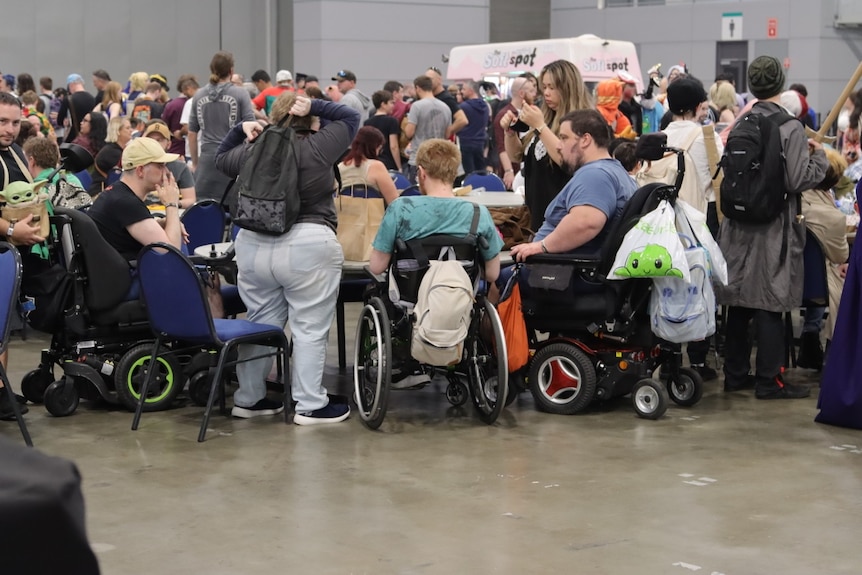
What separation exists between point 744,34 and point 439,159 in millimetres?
18118

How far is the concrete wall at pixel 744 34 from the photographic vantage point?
2148 cm

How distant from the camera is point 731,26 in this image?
22.3 metres

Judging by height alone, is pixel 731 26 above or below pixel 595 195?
above

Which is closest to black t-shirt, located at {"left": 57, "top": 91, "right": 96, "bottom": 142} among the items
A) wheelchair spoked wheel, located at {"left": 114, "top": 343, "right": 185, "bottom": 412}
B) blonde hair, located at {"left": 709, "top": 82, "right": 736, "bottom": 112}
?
blonde hair, located at {"left": 709, "top": 82, "right": 736, "bottom": 112}

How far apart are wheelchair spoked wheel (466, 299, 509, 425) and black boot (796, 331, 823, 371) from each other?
83.7 inches

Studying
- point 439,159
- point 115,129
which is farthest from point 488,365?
point 115,129

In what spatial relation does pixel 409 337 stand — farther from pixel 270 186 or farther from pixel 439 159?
pixel 270 186

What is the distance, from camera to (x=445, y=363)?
5.31 m

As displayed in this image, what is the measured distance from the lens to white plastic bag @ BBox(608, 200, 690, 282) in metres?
5.43

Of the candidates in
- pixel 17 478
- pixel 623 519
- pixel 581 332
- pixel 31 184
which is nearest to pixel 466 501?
pixel 623 519

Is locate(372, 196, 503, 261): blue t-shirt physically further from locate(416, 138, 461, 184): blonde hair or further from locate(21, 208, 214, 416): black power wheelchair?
locate(21, 208, 214, 416): black power wheelchair

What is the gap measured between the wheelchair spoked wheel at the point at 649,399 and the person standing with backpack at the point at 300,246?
4.50ft

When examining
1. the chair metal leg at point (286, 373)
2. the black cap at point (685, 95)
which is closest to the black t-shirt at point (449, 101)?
the black cap at point (685, 95)

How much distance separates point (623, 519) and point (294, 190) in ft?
6.87
